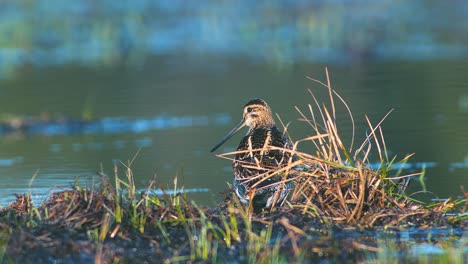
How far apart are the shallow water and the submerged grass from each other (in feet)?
3.33

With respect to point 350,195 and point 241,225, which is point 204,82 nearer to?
point 350,195

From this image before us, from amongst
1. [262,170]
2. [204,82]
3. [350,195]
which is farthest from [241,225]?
[204,82]

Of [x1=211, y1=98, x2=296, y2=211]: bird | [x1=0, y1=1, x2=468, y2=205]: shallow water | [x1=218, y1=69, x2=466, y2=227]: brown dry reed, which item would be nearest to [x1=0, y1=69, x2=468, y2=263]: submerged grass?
[x1=218, y1=69, x2=466, y2=227]: brown dry reed

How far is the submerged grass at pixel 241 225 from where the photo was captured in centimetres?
572

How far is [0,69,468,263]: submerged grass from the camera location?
5.72 metres

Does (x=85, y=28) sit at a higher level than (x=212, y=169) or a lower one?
higher

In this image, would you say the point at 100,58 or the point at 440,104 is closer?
the point at 440,104

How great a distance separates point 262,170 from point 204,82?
879 centimetres

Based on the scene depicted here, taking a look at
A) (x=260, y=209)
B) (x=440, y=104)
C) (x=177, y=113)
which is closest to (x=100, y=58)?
(x=177, y=113)

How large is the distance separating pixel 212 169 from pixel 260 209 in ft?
8.73

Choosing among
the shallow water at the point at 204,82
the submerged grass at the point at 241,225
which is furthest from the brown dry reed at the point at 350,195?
the shallow water at the point at 204,82

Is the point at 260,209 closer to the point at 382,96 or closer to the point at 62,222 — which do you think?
the point at 62,222

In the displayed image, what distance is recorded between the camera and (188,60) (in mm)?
18359

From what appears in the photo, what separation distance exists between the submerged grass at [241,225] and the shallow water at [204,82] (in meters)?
1.02
